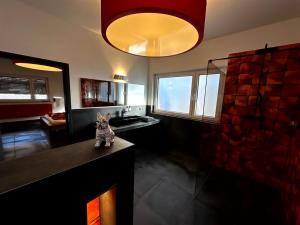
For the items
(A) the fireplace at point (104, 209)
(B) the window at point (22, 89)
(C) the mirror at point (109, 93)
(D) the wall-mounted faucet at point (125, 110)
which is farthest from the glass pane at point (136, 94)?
(B) the window at point (22, 89)

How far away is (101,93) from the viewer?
8.70 feet

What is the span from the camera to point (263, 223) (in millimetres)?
1420

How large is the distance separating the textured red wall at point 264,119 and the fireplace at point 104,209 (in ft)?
6.32

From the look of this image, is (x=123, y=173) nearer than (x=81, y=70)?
Yes

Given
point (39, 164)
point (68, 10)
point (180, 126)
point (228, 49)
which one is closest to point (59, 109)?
point (68, 10)

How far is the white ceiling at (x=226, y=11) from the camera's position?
5.04ft

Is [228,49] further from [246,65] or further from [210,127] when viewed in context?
[210,127]

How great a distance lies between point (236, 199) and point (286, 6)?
246 centimetres

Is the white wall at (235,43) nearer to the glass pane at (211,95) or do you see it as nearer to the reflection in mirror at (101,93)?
the glass pane at (211,95)

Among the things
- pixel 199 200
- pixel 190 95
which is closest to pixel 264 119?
pixel 190 95

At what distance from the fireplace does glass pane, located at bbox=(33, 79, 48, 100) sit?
18.8 feet

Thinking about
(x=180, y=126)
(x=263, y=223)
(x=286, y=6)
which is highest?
(x=286, y=6)

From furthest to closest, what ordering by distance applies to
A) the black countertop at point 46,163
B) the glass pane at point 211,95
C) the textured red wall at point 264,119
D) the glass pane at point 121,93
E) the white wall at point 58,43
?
the glass pane at point 121,93 < the glass pane at point 211,95 < the textured red wall at point 264,119 < the white wall at point 58,43 < the black countertop at point 46,163

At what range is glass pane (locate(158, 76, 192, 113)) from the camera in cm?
298
